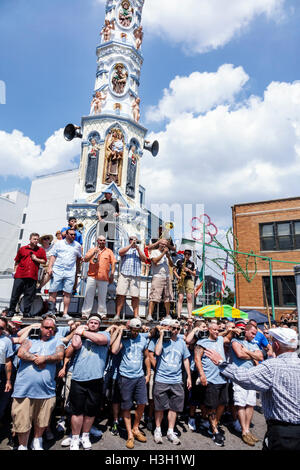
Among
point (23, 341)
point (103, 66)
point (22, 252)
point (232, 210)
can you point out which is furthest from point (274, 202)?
point (23, 341)

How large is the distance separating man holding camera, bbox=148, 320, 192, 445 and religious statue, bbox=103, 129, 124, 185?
11265 millimetres

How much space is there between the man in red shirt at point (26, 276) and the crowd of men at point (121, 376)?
693 mm

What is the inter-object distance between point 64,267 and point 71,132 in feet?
39.7

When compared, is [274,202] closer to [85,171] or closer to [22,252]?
[85,171]

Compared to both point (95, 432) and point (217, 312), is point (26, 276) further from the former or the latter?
point (217, 312)

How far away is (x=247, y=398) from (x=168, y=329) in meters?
1.80

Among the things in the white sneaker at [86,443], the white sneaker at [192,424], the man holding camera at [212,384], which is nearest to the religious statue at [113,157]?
the man holding camera at [212,384]

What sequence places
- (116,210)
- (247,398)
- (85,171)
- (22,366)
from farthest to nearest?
(85,171), (116,210), (247,398), (22,366)

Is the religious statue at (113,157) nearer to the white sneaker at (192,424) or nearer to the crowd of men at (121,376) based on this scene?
the crowd of men at (121,376)

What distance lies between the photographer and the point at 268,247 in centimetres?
1755

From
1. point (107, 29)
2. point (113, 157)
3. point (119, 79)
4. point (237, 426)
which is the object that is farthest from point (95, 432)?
point (107, 29)

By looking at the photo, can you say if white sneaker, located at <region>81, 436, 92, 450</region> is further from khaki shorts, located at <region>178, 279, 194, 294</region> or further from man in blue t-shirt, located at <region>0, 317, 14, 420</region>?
khaki shorts, located at <region>178, 279, 194, 294</region>

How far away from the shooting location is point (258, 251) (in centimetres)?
1761

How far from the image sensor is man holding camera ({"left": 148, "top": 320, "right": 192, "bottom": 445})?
4.37m
